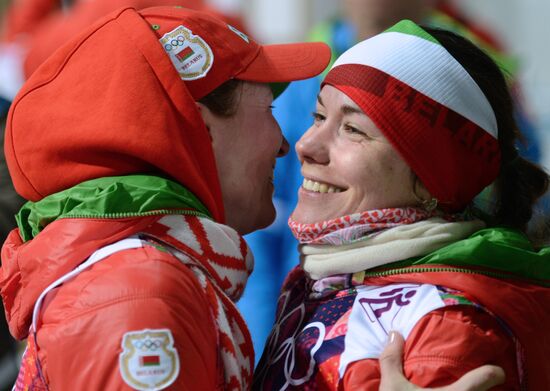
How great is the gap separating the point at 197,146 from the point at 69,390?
657mm

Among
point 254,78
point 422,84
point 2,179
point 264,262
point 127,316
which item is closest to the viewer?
point 127,316

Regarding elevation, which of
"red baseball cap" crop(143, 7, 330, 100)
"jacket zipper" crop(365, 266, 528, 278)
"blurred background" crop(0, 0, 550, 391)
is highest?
"red baseball cap" crop(143, 7, 330, 100)

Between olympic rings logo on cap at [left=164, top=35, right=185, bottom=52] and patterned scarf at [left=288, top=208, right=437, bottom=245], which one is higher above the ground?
olympic rings logo on cap at [left=164, top=35, right=185, bottom=52]

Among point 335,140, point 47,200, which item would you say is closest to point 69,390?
point 47,200

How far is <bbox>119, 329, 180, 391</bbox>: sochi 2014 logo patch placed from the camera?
199 centimetres

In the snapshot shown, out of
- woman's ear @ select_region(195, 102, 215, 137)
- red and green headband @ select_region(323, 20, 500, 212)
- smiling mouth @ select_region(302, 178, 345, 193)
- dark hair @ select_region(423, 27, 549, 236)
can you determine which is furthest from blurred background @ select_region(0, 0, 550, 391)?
woman's ear @ select_region(195, 102, 215, 137)

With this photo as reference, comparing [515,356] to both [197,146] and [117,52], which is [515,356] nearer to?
[197,146]

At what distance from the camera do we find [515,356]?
7.36 ft

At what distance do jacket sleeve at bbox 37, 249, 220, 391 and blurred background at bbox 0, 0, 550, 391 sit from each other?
113 cm

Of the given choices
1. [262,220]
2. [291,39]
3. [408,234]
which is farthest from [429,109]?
[291,39]

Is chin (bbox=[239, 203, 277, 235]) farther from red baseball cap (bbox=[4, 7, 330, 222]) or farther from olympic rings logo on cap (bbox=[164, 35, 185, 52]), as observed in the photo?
olympic rings logo on cap (bbox=[164, 35, 185, 52])

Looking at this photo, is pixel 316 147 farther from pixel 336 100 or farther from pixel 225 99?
pixel 225 99

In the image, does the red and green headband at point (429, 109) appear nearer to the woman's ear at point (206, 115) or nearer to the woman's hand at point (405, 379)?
the woman's ear at point (206, 115)

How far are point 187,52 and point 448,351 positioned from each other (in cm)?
94
